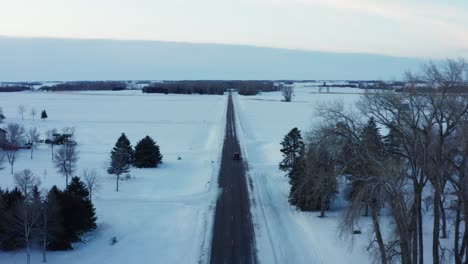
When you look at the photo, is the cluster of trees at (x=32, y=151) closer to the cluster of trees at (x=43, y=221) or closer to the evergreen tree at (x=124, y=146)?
the evergreen tree at (x=124, y=146)

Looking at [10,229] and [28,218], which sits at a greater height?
[28,218]

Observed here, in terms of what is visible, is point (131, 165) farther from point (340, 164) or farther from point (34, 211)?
point (340, 164)

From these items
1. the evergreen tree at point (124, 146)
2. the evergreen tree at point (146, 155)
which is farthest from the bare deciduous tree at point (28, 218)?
the evergreen tree at point (146, 155)

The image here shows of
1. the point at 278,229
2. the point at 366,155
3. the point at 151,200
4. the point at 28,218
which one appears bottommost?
the point at 151,200

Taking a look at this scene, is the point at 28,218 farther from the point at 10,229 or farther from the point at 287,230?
the point at 287,230

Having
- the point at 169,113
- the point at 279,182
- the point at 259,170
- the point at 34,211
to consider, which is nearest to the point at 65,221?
the point at 34,211

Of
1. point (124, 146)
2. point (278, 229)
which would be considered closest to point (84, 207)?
point (278, 229)
